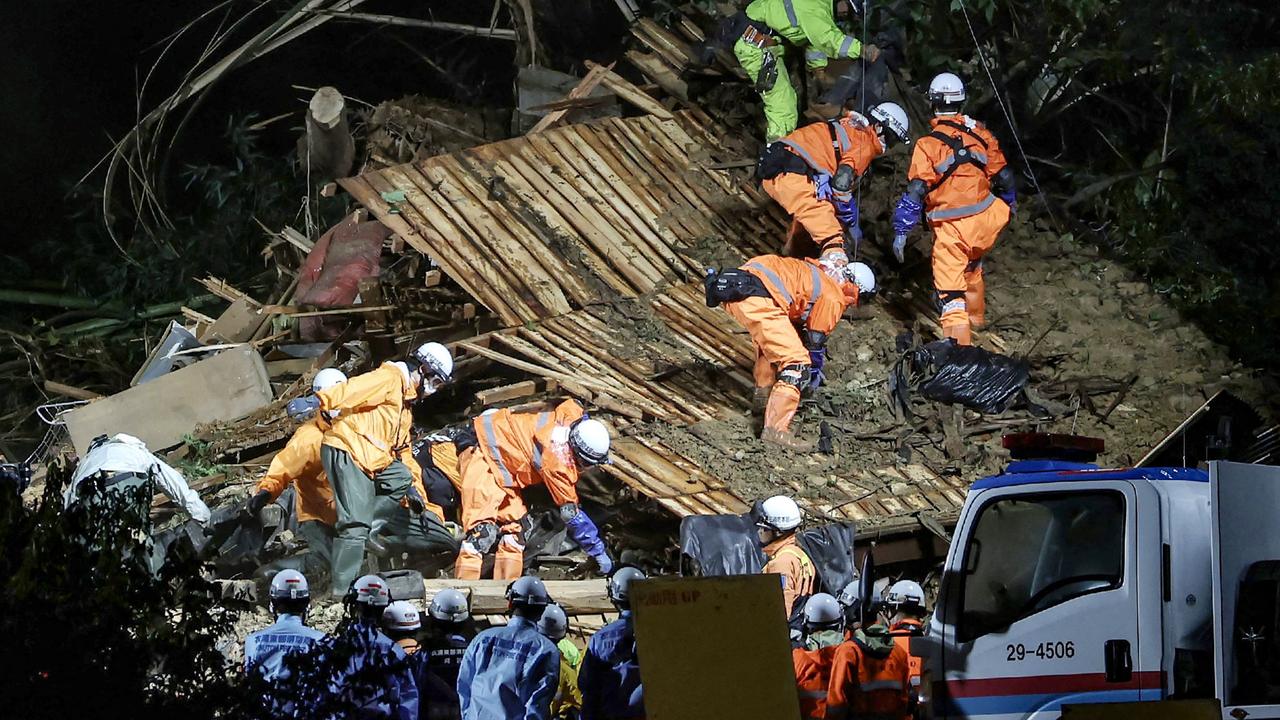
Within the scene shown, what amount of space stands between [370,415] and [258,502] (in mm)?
834

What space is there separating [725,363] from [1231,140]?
533cm

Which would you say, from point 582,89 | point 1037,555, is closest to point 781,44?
point 582,89

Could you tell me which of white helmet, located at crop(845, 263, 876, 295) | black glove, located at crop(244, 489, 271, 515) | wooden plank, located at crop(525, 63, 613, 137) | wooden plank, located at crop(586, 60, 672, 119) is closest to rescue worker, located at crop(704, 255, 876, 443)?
white helmet, located at crop(845, 263, 876, 295)

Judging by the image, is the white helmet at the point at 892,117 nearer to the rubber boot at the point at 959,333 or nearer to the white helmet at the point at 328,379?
the rubber boot at the point at 959,333

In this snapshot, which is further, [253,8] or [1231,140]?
[253,8]

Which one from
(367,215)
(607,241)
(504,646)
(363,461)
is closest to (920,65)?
(607,241)

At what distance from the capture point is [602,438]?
28.7 ft

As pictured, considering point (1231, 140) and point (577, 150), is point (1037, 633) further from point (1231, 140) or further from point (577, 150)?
point (1231, 140)

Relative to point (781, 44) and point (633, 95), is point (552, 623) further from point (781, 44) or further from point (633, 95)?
point (633, 95)

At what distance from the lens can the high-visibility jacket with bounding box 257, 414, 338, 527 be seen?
9031 millimetres

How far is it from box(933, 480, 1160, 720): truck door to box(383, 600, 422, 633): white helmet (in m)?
2.45

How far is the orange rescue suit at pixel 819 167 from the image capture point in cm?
1073

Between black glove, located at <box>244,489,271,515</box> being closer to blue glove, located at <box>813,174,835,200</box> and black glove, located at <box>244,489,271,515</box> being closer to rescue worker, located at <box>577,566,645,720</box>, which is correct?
rescue worker, located at <box>577,566,645,720</box>

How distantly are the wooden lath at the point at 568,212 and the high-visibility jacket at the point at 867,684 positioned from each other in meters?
4.76
